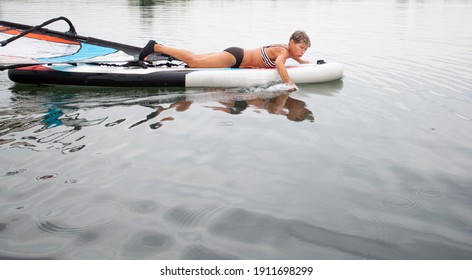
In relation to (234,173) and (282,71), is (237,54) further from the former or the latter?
(234,173)

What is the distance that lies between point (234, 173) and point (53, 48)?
617 centimetres

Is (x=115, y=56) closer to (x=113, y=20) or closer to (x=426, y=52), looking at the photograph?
(x=426, y=52)

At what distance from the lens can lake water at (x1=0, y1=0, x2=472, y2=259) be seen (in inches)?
118

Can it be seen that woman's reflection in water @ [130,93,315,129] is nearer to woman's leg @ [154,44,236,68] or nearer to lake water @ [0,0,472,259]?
lake water @ [0,0,472,259]

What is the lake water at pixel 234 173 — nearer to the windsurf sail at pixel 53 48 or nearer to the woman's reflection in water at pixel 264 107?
the woman's reflection in water at pixel 264 107

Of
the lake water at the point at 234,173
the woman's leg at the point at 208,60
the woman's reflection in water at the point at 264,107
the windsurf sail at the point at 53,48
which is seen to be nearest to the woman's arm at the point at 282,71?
the lake water at the point at 234,173

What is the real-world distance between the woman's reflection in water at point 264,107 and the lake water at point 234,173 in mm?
32

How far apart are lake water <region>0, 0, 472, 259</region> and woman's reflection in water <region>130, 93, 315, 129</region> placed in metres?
0.03

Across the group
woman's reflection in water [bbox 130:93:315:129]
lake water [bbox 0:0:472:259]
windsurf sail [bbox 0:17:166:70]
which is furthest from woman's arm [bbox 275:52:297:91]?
windsurf sail [bbox 0:17:166:70]

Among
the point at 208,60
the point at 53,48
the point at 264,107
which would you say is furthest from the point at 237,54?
the point at 53,48

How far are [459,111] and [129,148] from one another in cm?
516
